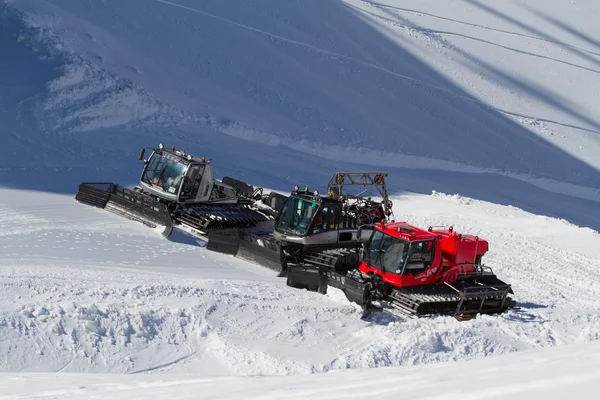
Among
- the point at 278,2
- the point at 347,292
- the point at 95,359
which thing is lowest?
the point at 95,359

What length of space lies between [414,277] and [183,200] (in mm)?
5917

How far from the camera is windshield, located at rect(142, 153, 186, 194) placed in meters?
18.5

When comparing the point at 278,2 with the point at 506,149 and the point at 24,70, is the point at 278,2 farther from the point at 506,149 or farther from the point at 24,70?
the point at 24,70

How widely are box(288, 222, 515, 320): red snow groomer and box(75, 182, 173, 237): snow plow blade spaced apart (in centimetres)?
346

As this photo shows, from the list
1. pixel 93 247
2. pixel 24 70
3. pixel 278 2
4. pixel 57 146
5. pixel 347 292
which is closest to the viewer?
pixel 347 292

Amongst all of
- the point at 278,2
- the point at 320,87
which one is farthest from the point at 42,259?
the point at 278,2

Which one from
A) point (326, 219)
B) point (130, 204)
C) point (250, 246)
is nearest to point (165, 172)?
point (130, 204)

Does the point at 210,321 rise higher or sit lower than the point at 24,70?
lower

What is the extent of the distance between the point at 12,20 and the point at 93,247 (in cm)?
1452

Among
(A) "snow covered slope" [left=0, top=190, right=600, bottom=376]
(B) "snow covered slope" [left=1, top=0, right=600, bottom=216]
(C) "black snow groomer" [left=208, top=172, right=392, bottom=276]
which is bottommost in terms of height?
(A) "snow covered slope" [left=0, top=190, right=600, bottom=376]

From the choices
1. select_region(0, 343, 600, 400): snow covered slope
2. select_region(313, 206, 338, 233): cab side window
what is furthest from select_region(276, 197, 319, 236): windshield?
select_region(0, 343, 600, 400): snow covered slope

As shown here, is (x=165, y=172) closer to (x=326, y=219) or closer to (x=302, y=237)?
(x=302, y=237)

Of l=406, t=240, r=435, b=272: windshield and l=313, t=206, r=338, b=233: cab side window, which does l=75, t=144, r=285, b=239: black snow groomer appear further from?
l=406, t=240, r=435, b=272: windshield

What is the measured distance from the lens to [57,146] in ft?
77.2
